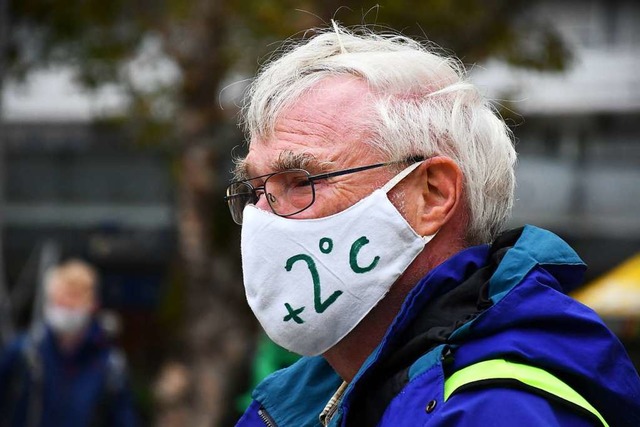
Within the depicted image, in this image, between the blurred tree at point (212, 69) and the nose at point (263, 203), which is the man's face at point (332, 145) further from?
the blurred tree at point (212, 69)

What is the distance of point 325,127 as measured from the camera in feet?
7.05

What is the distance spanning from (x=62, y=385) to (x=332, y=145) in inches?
209

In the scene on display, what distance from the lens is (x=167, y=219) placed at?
762 inches

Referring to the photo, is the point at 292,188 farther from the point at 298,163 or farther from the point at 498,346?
the point at 498,346

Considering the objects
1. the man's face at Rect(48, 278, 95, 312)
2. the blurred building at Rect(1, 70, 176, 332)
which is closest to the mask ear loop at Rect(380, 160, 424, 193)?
the man's face at Rect(48, 278, 95, 312)

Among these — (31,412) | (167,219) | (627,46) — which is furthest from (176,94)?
(627,46)

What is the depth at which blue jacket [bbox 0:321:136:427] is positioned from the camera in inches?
272

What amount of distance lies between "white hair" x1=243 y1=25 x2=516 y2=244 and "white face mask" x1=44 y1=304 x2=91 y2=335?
514 centimetres

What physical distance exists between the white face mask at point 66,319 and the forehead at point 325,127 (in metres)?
5.22

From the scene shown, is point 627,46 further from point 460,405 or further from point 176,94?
point 460,405

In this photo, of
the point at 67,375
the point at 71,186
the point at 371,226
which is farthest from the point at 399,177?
the point at 71,186

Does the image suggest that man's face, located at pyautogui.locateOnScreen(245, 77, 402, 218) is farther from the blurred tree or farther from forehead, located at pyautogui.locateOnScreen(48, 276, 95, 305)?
the blurred tree

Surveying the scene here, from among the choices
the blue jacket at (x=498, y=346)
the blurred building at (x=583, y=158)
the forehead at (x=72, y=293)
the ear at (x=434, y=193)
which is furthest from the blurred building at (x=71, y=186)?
the blue jacket at (x=498, y=346)

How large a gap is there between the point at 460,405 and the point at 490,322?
174 mm
